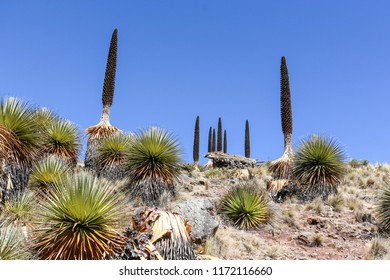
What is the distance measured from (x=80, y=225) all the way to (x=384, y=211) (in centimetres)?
1004

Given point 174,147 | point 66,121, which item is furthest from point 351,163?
point 66,121

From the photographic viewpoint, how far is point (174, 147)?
15547mm

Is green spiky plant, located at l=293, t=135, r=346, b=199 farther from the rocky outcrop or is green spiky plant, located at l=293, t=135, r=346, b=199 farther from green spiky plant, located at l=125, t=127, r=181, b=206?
the rocky outcrop

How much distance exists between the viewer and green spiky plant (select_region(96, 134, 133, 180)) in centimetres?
1656

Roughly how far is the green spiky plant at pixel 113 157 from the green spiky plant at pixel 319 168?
6.93 m

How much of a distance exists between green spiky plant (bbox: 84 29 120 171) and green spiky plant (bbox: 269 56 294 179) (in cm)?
734

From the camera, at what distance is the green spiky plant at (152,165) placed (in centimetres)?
1462

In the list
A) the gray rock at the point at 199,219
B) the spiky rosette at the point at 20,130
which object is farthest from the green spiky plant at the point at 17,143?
the gray rock at the point at 199,219

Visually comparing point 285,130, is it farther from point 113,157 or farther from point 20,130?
point 20,130

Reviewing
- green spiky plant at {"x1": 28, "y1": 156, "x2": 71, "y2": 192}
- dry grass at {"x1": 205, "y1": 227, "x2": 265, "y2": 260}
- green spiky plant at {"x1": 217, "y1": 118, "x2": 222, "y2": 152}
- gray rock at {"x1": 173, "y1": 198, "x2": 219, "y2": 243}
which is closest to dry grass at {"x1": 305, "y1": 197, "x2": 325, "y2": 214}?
dry grass at {"x1": 205, "y1": 227, "x2": 265, "y2": 260}

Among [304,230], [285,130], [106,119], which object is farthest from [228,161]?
[304,230]

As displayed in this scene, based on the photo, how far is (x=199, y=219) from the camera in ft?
36.4

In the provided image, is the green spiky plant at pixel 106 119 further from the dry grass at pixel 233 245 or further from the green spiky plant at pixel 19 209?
the dry grass at pixel 233 245

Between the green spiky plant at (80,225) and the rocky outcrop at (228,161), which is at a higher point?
the rocky outcrop at (228,161)
